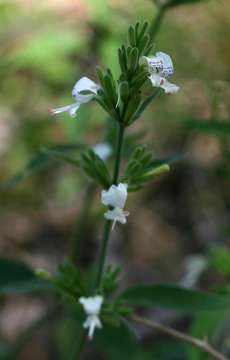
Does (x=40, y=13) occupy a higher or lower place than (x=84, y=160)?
higher

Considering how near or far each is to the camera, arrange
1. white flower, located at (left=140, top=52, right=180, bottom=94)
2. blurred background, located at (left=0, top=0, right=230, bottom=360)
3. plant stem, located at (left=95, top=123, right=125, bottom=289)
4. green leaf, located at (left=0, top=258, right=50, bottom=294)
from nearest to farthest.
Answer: white flower, located at (left=140, top=52, right=180, bottom=94)
plant stem, located at (left=95, top=123, right=125, bottom=289)
green leaf, located at (left=0, top=258, right=50, bottom=294)
blurred background, located at (left=0, top=0, right=230, bottom=360)

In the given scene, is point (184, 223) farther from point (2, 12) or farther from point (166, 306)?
point (166, 306)

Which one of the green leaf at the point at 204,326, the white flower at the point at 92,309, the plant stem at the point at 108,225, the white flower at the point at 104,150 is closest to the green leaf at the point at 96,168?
the plant stem at the point at 108,225

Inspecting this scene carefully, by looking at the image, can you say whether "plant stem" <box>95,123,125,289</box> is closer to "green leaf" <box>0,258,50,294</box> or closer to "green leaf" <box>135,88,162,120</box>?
"green leaf" <box>135,88,162,120</box>

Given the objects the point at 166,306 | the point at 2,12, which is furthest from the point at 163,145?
the point at 166,306

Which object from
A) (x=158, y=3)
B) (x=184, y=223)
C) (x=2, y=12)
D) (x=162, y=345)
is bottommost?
(x=162, y=345)

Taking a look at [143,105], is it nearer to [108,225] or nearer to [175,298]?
[108,225]

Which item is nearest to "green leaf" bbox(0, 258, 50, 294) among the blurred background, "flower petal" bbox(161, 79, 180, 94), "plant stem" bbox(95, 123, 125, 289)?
"plant stem" bbox(95, 123, 125, 289)
